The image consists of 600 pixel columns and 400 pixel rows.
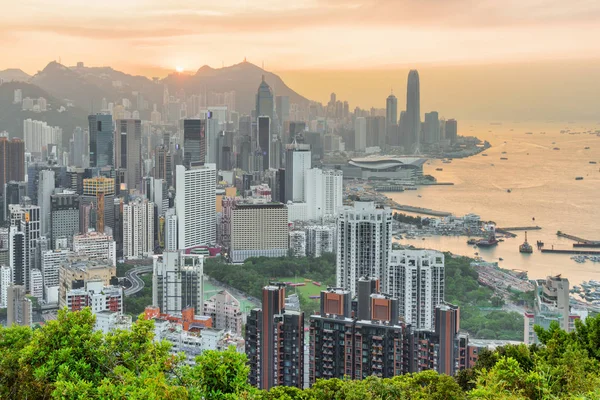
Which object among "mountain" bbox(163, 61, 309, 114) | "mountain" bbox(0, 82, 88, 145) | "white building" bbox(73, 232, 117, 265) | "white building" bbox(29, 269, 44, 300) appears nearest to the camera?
A: "white building" bbox(29, 269, 44, 300)

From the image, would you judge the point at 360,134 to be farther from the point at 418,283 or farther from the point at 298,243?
the point at 418,283

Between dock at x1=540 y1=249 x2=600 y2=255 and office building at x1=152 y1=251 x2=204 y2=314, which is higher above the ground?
dock at x1=540 y1=249 x2=600 y2=255

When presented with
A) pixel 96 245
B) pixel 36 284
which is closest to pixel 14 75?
pixel 96 245

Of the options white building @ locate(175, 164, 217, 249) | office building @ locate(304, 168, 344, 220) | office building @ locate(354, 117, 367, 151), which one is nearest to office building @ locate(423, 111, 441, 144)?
office building @ locate(354, 117, 367, 151)

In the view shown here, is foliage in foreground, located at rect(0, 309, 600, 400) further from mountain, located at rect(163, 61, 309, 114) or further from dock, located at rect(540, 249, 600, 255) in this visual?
mountain, located at rect(163, 61, 309, 114)

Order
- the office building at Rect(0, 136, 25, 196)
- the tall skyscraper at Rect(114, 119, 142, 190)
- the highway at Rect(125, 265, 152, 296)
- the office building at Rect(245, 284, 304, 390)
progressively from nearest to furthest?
the office building at Rect(245, 284, 304, 390) → the highway at Rect(125, 265, 152, 296) → the office building at Rect(0, 136, 25, 196) → the tall skyscraper at Rect(114, 119, 142, 190)

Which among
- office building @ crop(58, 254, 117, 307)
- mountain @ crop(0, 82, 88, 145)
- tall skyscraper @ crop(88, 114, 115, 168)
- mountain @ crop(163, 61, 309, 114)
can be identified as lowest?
office building @ crop(58, 254, 117, 307)
